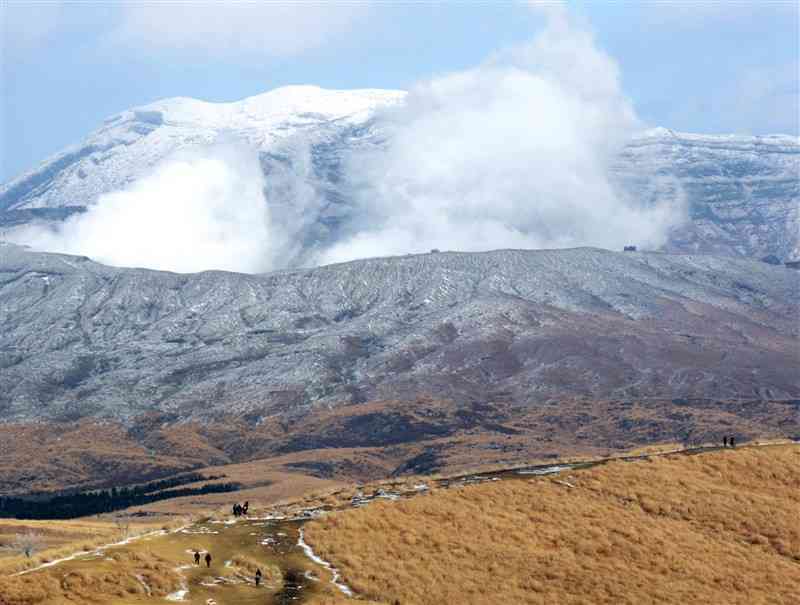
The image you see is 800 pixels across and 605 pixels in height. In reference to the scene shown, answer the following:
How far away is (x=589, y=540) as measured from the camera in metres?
56.9

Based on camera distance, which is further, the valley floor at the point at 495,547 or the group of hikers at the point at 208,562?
the group of hikers at the point at 208,562

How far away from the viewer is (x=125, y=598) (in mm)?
45969

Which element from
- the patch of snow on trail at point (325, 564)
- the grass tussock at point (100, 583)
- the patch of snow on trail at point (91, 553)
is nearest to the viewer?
the grass tussock at point (100, 583)

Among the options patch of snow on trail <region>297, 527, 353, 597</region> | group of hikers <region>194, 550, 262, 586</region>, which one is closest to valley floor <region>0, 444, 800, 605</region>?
patch of snow on trail <region>297, 527, 353, 597</region>

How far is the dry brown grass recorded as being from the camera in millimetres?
51312

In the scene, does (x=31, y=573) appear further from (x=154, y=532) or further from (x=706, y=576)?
(x=706, y=576)

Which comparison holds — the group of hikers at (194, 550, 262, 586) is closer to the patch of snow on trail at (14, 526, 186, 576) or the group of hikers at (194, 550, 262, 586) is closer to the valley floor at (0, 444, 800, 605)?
the valley floor at (0, 444, 800, 605)

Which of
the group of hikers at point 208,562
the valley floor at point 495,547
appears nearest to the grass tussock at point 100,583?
the valley floor at point 495,547

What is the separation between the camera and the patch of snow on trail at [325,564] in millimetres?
49844

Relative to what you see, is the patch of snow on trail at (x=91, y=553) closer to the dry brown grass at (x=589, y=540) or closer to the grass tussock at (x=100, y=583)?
the grass tussock at (x=100, y=583)

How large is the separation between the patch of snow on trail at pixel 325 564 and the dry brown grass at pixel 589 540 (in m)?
0.43

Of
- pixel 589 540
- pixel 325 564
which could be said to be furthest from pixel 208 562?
pixel 589 540

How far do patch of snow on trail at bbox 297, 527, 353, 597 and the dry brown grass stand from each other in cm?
43

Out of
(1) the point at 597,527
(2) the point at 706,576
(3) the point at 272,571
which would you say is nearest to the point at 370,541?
(3) the point at 272,571
